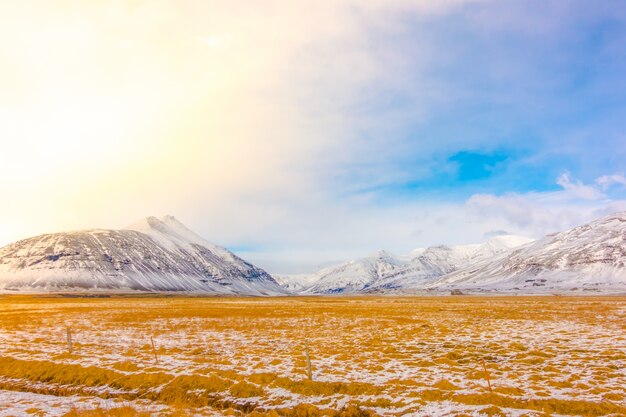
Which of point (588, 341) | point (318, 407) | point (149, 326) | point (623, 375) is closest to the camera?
point (318, 407)

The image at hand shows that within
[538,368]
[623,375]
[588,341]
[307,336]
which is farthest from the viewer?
[307,336]

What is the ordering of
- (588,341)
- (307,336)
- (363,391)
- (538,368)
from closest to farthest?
(363,391), (538,368), (588,341), (307,336)

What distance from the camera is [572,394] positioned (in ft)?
56.1

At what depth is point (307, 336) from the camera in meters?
36.1

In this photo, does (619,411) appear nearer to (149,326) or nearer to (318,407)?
(318,407)

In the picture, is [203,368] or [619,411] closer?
[619,411]

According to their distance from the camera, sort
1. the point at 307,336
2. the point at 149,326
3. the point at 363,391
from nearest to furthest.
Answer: the point at 363,391 → the point at 307,336 → the point at 149,326

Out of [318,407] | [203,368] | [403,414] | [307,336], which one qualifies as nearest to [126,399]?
[203,368]

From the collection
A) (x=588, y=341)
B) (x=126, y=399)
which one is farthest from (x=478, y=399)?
(x=588, y=341)

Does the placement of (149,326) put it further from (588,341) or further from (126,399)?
(588,341)

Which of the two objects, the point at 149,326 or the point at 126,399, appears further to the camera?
the point at 149,326

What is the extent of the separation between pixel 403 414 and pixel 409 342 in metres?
17.0

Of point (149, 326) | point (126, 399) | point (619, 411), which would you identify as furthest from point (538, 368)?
point (149, 326)

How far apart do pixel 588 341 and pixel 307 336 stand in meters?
23.7
